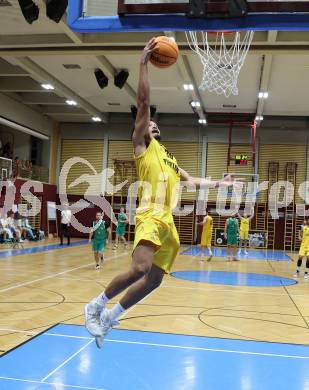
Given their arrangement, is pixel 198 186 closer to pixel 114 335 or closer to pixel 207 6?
pixel 207 6

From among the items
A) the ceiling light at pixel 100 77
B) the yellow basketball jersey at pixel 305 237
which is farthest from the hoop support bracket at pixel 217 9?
the ceiling light at pixel 100 77

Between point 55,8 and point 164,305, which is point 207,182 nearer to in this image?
point 164,305

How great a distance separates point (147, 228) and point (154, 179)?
16.9 inches

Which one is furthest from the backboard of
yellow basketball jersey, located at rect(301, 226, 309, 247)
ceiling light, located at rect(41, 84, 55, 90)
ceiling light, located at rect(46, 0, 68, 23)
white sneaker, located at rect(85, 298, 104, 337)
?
ceiling light, located at rect(41, 84, 55, 90)

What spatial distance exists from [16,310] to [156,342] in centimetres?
262

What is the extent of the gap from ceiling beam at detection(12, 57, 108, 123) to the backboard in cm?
1118

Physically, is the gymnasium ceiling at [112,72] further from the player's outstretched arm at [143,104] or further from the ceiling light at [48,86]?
the player's outstretched arm at [143,104]

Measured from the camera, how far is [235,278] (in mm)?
12219

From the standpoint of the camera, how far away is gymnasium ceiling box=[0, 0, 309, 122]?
40.9 ft

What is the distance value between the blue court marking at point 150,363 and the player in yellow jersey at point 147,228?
76 centimetres

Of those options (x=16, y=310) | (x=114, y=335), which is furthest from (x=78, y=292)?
(x=114, y=335)

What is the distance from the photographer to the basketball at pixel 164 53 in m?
4.09

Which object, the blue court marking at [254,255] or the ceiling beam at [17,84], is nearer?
the blue court marking at [254,255]

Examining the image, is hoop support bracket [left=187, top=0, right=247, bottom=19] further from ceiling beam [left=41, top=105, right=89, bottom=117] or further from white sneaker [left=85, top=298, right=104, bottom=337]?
ceiling beam [left=41, top=105, right=89, bottom=117]
